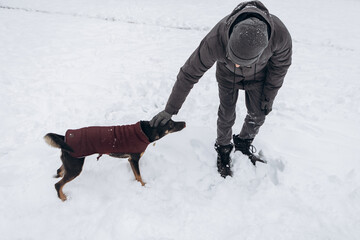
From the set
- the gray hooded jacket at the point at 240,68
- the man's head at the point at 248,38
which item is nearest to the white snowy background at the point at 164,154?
the gray hooded jacket at the point at 240,68

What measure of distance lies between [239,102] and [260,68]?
203 centimetres

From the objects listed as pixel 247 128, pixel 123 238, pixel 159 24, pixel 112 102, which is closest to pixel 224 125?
pixel 247 128

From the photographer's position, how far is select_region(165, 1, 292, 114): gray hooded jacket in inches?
69.7

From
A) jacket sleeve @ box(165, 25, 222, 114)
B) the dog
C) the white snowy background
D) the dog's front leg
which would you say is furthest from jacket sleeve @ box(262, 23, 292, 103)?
the dog's front leg

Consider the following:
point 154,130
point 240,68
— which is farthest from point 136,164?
point 240,68

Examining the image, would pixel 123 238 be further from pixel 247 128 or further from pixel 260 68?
pixel 260 68

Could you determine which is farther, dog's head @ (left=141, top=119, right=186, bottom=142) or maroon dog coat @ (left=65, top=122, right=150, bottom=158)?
dog's head @ (left=141, top=119, right=186, bottom=142)

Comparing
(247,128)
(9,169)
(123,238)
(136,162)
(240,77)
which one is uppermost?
(240,77)

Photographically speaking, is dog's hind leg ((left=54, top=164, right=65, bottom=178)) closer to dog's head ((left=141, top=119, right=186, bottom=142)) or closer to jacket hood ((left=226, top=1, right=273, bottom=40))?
dog's head ((left=141, top=119, right=186, bottom=142))

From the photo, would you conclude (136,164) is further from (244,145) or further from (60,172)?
(244,145)

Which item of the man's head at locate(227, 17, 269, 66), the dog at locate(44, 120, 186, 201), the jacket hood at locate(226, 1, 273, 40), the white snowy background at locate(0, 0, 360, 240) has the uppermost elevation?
the jacket hood at locate(226, 1, 273, 40)

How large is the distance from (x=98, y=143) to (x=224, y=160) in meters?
1.60

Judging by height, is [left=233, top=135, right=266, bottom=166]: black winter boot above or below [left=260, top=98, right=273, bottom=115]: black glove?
below

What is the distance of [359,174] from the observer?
2.88 metres
